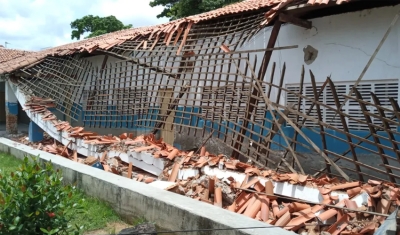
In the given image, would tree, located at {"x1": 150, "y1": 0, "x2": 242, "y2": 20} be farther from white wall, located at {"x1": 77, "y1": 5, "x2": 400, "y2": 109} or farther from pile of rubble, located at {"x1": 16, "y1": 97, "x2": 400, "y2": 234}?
pile of rubble, located at {"x1": 16, "y1": 97, "x2": 400, "y2": 234}

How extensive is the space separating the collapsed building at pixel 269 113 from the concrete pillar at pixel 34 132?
0.54 meters

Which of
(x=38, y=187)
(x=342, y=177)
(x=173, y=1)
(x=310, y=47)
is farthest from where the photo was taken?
(x=173, y=1)

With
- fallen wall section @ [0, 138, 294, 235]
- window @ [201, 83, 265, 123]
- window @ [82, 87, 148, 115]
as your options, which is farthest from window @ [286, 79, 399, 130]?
window @ [82, 87, 148, 115]

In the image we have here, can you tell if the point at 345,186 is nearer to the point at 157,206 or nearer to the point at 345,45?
the point at 157,206

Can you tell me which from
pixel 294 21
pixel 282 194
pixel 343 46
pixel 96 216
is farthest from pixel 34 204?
pixel 343 46

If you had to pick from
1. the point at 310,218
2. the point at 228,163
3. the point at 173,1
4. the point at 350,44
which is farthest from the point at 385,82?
the point at 173,1

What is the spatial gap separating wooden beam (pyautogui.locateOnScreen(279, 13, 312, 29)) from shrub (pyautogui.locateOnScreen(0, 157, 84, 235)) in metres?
5.01

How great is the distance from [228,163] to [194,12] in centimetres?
1360

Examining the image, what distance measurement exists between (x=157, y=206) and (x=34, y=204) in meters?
1.58

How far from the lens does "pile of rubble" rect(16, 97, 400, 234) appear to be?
410cm

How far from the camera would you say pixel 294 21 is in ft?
23.8

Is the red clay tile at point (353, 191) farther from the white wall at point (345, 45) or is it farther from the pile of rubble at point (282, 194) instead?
the white wall at point (345, 45)

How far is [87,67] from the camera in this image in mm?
12805

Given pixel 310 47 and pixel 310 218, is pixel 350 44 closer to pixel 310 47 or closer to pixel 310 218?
pixel 310 47
